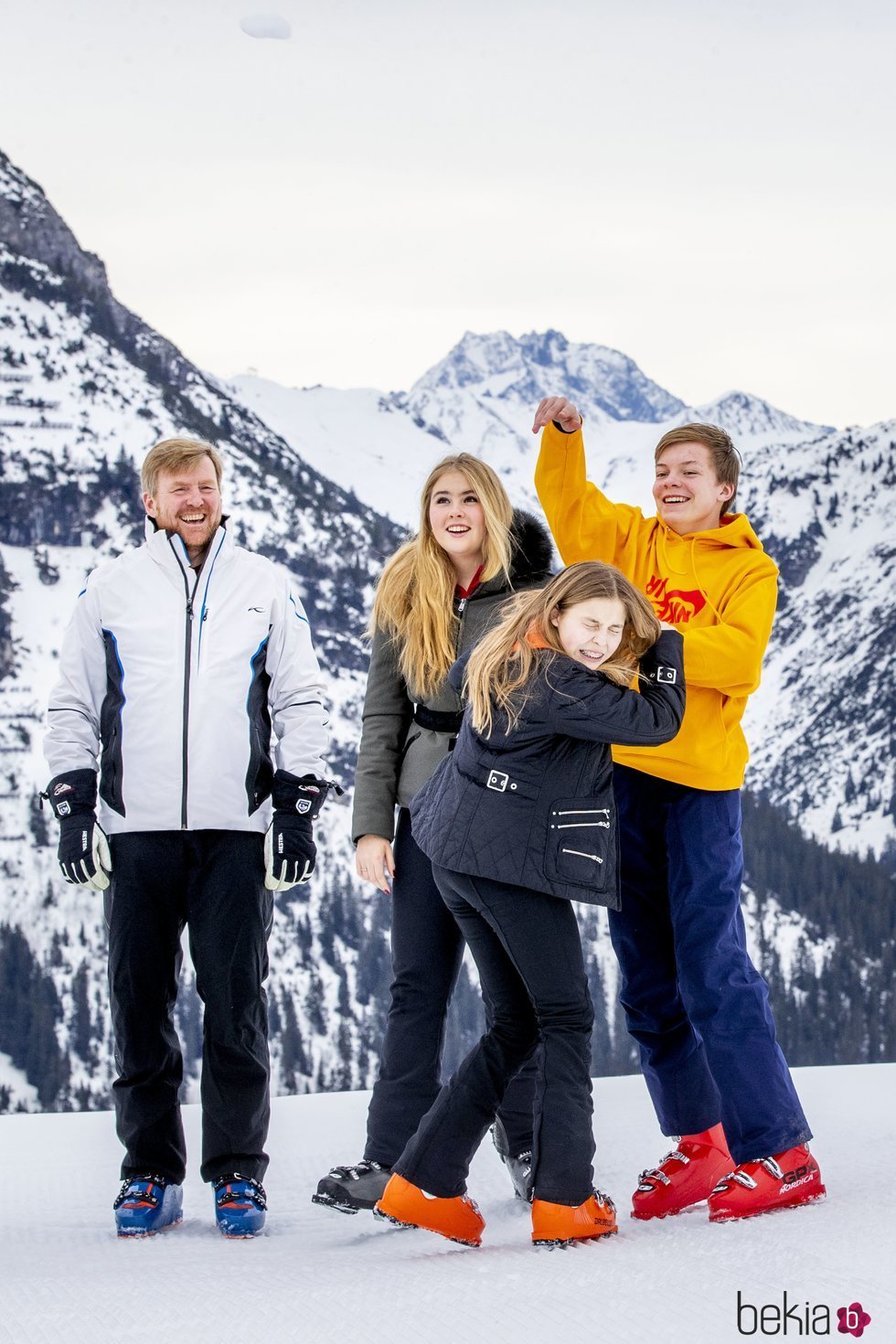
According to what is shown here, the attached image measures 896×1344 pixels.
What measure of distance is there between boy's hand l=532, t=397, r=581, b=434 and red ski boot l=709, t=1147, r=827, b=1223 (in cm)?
135

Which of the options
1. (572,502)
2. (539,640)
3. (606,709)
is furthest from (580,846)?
(572,502)

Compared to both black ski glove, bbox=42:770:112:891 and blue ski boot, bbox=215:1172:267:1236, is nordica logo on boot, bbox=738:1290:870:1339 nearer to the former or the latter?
blue ski boot, bbox=215:1172:267:1236

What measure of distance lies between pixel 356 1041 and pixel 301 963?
229 inches

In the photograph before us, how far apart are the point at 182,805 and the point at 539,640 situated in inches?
31.5

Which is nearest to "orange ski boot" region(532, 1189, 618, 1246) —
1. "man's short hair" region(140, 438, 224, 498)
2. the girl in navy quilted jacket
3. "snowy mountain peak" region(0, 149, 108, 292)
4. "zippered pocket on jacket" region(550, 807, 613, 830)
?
the girl in navy quilted jacket

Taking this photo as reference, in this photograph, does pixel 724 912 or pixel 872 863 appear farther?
pixel 872 863

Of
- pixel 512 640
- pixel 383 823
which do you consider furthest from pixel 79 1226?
pixel 512 640

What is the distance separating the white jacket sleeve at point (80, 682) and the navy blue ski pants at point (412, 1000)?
2.17ft

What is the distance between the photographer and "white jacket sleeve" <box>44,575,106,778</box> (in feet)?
8.16

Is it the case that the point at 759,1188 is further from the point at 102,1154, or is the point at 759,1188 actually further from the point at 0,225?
the point at 0,225

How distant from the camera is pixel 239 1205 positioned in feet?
7.70

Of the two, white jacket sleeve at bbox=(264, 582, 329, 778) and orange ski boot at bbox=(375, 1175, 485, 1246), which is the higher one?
white jacket sleeve at bbox=(264, 582, 329, 778)

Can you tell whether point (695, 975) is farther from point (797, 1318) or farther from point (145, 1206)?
point (145, 1206)

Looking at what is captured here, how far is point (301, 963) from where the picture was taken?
72000 millimetres
